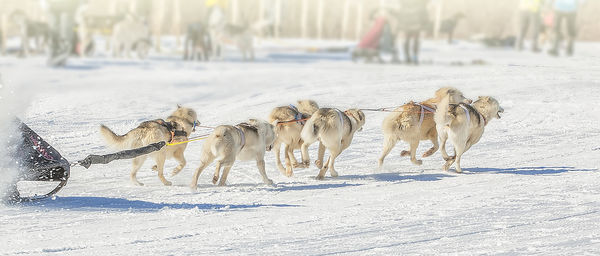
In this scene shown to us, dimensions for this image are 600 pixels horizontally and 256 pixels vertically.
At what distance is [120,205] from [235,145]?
3.45ft

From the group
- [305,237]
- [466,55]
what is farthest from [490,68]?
[305,237]

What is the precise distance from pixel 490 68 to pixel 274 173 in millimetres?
9239

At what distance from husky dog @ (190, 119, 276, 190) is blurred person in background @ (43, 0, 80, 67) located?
35.2 ft

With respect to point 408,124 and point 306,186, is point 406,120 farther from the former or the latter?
point 306,186

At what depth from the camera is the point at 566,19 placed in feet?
55.8

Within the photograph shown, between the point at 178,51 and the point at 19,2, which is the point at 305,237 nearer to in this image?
the point at 178,51

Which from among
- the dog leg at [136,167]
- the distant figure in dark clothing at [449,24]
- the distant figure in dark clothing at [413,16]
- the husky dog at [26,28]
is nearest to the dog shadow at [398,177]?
the dog leg at [136,167]

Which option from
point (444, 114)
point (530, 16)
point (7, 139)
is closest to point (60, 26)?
point (530, 16)

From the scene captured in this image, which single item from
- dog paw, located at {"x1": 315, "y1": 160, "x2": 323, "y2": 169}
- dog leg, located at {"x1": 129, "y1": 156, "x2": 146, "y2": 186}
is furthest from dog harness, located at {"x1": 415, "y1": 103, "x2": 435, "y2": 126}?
dog leg, located at {"x1": 129, "y1": 156, "x2": 146, "y2": 186}

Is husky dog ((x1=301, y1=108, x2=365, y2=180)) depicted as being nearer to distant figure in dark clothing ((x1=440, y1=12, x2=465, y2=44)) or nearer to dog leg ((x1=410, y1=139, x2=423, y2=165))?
dog leg ((x1=410, y1=139, x2=423, y2=165))

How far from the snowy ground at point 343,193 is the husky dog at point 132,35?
621cm

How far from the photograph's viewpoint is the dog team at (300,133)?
620 centimetres

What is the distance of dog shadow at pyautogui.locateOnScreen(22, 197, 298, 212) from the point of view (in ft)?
17.9

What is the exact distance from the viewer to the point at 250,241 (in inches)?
183
